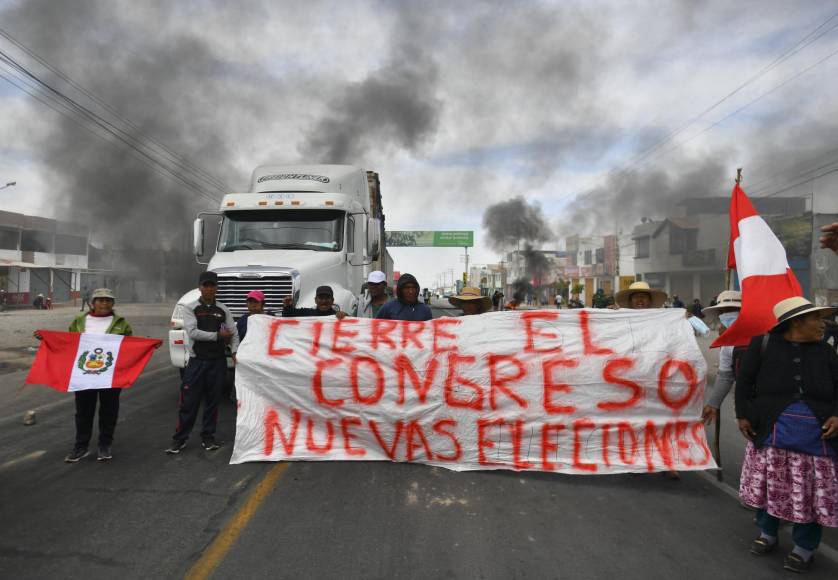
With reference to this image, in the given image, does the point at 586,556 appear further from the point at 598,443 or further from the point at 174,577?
the point at 174,577

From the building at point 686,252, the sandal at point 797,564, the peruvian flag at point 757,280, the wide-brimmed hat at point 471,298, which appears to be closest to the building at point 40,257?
the wide-brimmed hat at point 471,298

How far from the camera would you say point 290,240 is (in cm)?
875

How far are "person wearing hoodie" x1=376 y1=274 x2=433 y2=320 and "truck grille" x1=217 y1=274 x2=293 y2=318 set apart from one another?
2.28 meters

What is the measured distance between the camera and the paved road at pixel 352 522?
3240mm

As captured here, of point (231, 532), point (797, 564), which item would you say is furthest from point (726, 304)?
point (231, 532)

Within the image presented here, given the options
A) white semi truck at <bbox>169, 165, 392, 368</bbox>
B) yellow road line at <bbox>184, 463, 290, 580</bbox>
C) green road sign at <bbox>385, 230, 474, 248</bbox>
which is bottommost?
yellow road line at <bbox>184, 463, 290, 580</bbox>

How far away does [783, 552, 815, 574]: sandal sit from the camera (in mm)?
3295

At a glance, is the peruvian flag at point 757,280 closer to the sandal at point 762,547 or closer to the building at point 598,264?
the sandal at point 762,547

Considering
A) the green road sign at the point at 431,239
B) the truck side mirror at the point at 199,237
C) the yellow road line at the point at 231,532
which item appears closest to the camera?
the yellow road line at the point at 231,532

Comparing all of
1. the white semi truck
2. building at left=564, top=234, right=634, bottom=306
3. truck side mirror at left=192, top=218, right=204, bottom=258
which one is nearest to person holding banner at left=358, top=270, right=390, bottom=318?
the white semi truck

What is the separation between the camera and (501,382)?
4965mm

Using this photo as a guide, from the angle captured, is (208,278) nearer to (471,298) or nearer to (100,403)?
(100,403)

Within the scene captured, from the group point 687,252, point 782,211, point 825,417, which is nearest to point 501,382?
point 825,417

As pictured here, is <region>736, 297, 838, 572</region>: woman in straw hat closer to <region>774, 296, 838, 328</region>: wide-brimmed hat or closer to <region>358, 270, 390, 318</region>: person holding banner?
<region>774, 296, 838, 328</region>: wide-brimmed hat
